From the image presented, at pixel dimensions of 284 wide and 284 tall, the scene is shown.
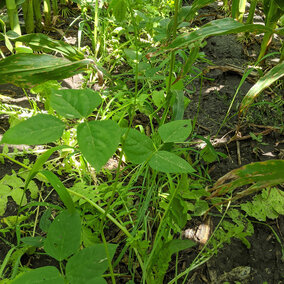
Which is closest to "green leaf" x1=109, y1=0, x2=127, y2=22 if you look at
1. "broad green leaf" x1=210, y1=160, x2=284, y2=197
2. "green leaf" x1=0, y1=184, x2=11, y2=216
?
"broad green leaf" x1=210, y1=160, x2=284, y2=197

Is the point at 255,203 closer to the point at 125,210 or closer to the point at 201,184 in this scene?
the point at 201,184

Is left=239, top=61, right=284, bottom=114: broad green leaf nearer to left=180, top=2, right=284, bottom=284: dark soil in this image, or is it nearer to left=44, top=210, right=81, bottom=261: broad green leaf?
left=180, top=2, right=284, bottom=284: dark soil

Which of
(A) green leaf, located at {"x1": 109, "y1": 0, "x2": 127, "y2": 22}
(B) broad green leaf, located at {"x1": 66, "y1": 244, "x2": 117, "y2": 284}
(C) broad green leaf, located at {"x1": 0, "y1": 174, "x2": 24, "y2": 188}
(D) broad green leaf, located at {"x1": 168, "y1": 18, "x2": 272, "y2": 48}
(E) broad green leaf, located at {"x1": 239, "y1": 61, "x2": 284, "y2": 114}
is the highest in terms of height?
(A) green leaf, located at {"x1": 109, "y1": 0, "x2": 127, "y2": 22}

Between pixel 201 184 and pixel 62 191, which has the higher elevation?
pixel 62 191

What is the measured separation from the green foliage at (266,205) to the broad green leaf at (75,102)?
674 millimetres

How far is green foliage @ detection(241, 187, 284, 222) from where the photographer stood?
1047 mm

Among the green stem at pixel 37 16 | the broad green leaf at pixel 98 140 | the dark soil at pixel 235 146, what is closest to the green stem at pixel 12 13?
the green stem at pixel 37 16

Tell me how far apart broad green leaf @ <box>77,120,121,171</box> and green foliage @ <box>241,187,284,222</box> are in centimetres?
65

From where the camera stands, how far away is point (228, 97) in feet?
5.39

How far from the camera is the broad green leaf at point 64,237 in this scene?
69 cm

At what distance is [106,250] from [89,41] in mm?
1848

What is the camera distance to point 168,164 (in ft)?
2.30

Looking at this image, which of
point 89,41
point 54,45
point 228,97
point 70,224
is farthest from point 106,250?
point 89,41

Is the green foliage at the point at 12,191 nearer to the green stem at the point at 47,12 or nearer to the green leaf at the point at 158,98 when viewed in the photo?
the green leaf at the point at 158,98
